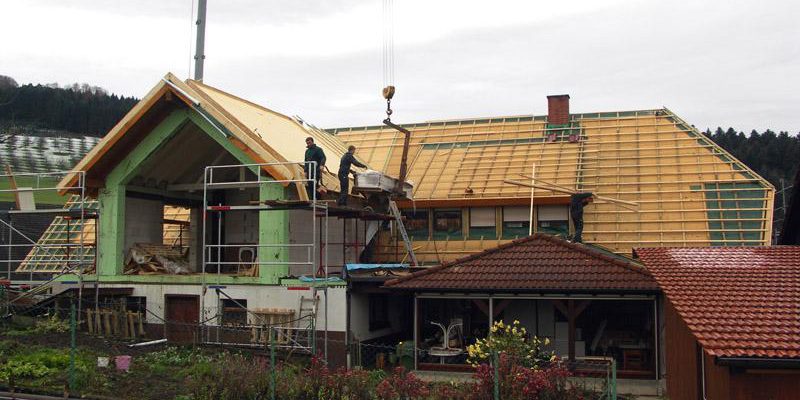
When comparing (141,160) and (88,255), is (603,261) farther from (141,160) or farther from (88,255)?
(88,255)

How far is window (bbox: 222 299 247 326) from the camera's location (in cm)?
2272

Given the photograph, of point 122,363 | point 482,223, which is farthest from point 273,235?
point 482,223

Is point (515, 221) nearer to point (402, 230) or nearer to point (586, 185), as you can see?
point (586, 185)

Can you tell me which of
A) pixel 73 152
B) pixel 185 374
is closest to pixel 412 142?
pixel 185 374

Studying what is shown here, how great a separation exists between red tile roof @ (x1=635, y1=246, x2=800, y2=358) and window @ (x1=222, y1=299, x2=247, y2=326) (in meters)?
11.5

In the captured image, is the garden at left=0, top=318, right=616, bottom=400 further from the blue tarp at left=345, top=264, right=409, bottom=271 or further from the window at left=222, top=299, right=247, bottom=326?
the blue tarp at left=345, top=264, right=409, bottom=271

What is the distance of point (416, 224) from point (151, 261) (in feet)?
29.7

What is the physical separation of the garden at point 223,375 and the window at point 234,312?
43.8 inches

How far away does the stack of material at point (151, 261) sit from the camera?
2472cm

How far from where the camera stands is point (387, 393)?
13.3m

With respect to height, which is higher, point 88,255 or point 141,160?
point 141,160

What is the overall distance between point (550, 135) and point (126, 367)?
19202mm

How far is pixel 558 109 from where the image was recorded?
105 ft

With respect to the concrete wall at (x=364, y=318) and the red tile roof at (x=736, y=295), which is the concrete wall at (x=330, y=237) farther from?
the red tile roof at (x=736, y=295)
